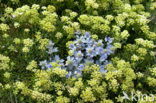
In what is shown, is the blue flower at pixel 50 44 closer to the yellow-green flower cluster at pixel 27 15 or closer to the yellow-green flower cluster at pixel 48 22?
the yellow-green flower cluster at pixel 48 22

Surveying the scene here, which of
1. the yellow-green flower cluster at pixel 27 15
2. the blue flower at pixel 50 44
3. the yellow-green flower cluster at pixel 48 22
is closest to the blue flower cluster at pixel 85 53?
the blue flower at pixel 50 44

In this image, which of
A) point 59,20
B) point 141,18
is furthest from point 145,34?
point 59,20

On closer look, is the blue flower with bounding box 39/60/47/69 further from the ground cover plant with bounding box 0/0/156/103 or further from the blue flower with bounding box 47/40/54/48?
the blue flower with bounding box 47/40/54/48

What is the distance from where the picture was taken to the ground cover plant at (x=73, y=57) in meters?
2.92

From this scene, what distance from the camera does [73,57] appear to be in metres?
3.15

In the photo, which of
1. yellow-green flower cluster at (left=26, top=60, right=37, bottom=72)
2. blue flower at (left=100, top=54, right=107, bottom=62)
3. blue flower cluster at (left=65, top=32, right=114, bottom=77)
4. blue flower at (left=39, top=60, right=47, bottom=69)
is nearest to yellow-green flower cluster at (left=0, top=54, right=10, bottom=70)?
yellow-green flower cluster at (left=26, top=60, right=37, bottom=72)

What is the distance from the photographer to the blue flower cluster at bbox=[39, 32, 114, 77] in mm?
3105

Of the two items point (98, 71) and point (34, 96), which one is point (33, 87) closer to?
point (34, 96)

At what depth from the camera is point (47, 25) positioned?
10.5ft

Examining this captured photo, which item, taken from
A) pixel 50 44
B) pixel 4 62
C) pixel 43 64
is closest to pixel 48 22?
pixel 50 44

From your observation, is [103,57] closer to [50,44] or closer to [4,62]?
[50,44]

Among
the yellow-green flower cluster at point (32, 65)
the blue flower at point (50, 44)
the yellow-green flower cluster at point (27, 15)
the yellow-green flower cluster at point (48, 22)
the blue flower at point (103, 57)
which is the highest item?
the yellow-green flower cluster at point (27, 15)

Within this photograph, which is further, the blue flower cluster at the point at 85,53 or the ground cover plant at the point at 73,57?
the blue flower cluster at the point at 85,53

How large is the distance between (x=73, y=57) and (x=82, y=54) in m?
0.13
